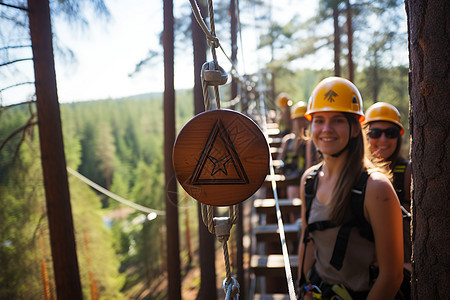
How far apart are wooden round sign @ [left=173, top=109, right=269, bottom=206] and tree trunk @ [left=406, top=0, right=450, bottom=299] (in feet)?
2.42

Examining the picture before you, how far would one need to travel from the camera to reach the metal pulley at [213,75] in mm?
1156

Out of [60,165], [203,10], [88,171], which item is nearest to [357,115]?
[60,165]

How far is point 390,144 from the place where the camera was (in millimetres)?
2676

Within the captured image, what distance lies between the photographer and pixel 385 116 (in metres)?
2.82

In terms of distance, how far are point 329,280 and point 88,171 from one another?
41.6 metres

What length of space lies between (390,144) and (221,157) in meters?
2.19

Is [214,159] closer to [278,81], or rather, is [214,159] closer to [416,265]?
[416,265]

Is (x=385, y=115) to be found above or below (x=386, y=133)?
above

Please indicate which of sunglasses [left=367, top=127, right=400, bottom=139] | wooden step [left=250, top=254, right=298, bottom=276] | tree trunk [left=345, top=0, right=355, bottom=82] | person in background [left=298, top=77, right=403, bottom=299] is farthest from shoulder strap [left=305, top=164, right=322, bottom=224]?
tree trunk [left=345, top=0, right=355, bottom=82]

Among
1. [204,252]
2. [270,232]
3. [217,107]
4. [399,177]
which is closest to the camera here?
[217,107]

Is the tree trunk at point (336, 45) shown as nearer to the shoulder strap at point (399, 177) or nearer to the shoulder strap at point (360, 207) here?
the shoulder strap at point (399, 177)

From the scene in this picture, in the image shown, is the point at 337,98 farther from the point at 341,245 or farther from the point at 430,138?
the point at 341,245

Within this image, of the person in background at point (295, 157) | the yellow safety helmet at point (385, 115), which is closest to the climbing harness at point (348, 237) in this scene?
the yellow safety helmet at point (385, 115)

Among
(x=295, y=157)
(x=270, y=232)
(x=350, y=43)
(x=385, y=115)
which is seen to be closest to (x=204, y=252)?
(x=270, y=232)
